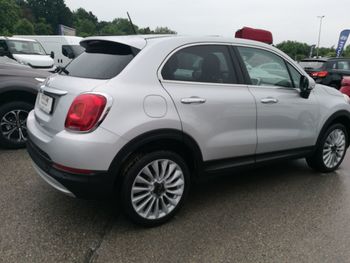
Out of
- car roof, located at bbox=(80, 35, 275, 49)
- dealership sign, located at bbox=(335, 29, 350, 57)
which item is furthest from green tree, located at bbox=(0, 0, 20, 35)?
car roof, located at bbox=(80, 35, 275, 49)

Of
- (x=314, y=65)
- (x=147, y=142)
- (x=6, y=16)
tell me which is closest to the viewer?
(x=147, y=142)

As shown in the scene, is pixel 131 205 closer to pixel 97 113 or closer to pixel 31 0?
pixel 97 113

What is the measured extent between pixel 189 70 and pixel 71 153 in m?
1.28

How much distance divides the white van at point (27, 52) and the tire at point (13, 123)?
7.71m

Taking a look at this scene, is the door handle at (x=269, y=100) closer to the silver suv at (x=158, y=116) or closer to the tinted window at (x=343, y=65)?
the silver suv at (x=158, y=116)

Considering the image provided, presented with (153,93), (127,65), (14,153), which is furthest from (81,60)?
(14,153)

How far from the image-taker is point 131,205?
2.80 m

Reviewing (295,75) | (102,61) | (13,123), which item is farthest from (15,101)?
(295,75)

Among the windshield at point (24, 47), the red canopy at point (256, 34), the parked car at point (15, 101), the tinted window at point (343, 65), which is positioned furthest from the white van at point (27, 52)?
the tinted window at point (343, 65)

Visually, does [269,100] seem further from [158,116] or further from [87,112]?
[87,112]

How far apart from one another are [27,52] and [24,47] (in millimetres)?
309

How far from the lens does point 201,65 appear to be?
10.4ft

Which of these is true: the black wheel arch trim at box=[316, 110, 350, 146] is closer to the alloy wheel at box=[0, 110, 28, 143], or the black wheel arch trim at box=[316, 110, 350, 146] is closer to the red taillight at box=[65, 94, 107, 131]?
the red taillight at box=[65, 94, 107, 131]

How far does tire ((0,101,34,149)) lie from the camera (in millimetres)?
4723
